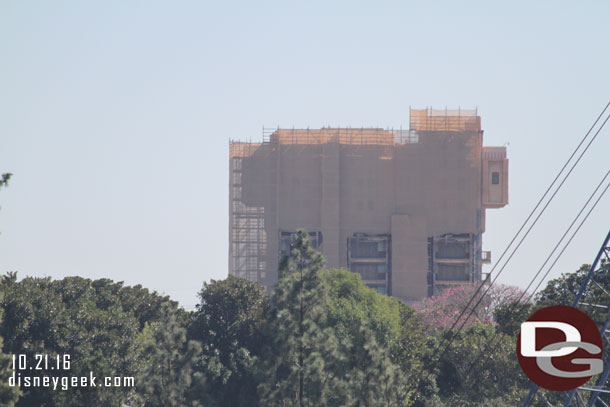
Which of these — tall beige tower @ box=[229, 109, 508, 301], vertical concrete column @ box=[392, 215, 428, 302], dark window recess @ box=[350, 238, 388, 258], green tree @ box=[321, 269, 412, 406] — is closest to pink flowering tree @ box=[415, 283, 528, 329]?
vertical concrete column @ box=[392, 215, 428, 302]

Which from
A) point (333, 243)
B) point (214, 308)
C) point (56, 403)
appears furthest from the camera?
point (333, 243)

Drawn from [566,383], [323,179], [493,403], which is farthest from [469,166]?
[566,383]

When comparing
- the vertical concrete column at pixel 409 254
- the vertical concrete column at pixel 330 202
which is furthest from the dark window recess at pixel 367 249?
the vertical concrete column at pixel 330 202

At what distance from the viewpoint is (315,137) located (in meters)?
157

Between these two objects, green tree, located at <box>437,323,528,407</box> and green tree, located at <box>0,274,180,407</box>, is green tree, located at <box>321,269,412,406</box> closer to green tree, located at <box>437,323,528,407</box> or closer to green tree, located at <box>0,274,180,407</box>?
green tree, located at <box>437,323,528,407</box>

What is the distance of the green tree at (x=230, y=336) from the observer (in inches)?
2931

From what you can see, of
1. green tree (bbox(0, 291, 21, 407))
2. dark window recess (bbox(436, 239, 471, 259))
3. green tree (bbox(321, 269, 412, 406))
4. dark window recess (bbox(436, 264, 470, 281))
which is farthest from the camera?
dark window recess (bbox(436, 239, 471, 259))

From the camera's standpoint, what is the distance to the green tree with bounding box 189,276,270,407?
74438 mm

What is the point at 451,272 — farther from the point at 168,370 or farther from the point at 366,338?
the point at 366,338

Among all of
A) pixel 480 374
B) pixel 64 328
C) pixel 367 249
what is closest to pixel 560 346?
pixel 480 374

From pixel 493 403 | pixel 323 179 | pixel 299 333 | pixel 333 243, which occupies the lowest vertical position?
pixel 493 403

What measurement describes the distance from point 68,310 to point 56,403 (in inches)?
592

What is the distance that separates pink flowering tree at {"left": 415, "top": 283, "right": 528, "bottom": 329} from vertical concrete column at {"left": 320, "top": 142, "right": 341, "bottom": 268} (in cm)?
1701

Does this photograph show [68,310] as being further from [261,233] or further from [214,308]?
[261,233]
